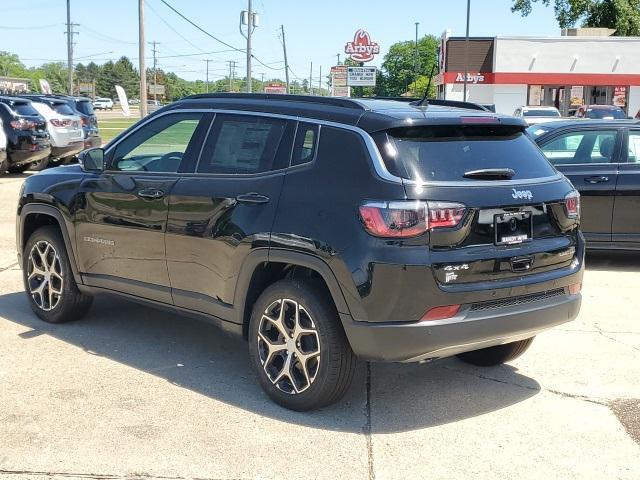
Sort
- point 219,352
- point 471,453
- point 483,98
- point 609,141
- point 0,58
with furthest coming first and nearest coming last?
point 0,58 → point 483,98 → point 609,141 → point 219,352 → point 471,453

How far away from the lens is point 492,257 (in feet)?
13.1

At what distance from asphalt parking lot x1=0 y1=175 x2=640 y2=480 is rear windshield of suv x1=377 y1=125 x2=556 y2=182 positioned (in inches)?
56.2

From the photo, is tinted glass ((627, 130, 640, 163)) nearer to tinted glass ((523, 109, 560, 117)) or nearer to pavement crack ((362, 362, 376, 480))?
pavement crack ((362, 362, 376, 480))

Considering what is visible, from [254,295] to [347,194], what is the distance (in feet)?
3.25

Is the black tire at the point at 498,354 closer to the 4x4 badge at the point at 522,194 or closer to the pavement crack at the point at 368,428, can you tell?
the pavement crack at the point at 368,428

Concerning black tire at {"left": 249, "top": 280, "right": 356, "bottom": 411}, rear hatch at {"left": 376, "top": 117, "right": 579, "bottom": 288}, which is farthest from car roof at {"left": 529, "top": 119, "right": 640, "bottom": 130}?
A: black tire at {"left": 249, "top": 280, "right": 356, "bottom": 411}

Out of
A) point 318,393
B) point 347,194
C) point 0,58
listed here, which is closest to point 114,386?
point 318,393

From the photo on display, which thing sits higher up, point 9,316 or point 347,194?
point 347,194

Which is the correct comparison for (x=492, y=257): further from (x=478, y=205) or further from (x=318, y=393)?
(x=318, y=393)

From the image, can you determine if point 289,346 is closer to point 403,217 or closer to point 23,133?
point 403,217

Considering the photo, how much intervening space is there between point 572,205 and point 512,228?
64cm

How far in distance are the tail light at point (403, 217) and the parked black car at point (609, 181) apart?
5.05 m

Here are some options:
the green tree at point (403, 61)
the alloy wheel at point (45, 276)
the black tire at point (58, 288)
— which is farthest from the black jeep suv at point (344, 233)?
the green tree at point (403, 61)

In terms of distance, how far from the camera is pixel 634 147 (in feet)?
27.8
